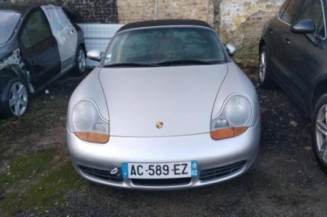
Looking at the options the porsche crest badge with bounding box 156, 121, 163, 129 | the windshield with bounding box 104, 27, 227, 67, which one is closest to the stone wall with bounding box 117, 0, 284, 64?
the windshield with bounding box 104, 27, 227, 67

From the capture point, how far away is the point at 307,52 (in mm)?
4055

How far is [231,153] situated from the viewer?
3029 millimetres

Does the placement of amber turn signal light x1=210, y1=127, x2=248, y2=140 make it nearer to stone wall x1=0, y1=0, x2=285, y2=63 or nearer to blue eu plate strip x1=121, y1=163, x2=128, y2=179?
blue eu plate strip x1=121, y1=163, x2=128, y2=179

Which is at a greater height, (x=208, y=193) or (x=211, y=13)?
(x=208, y=193)

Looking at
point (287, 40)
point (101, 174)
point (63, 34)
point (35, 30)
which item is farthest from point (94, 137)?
point (63, 34)

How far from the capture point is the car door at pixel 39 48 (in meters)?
5.79

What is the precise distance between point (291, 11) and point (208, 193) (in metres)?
2.87

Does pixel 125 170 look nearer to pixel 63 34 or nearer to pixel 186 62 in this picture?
pixel 186 62

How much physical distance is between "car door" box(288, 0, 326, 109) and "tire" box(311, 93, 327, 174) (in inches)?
12.6

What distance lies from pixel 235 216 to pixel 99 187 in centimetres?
126

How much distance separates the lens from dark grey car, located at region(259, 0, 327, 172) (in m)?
3.68

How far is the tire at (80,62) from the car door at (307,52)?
4163 millimetres

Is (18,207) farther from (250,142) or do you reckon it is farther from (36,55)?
(36,55)

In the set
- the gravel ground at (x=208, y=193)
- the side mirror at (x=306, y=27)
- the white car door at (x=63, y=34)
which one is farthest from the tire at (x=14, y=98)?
the side mirror at (x=306, y=27)
